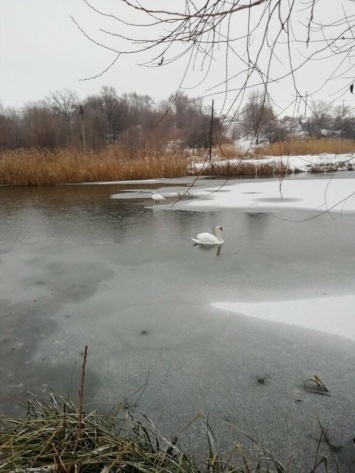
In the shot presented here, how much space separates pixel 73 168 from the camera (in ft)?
47.9

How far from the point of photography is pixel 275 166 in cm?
1809

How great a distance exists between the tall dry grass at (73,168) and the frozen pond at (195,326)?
8.88 meters

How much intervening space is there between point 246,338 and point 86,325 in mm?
1482

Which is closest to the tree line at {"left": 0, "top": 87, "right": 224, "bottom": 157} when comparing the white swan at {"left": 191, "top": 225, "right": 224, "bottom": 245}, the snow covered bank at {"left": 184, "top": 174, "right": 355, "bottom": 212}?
the snow covered bank at {"left": 184, "top": 174, "right": 355, "bottom": 212}

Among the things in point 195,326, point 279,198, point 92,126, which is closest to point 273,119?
point 195,326

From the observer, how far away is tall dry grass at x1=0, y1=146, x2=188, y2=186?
14.1 meters

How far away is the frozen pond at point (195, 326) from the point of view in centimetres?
196

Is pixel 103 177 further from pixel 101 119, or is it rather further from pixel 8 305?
pixel 101 119

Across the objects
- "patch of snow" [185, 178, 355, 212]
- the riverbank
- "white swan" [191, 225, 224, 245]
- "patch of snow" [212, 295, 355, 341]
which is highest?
the riverbank

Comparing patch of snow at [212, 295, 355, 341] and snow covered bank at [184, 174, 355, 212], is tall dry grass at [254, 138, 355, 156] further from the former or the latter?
patch of snow at [212, 295, 355, 341]

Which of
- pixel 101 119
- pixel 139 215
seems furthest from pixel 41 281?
pixel 101 119

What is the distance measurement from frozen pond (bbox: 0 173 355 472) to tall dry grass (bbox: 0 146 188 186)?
8.88m

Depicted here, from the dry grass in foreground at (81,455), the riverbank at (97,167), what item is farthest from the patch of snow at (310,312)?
the riverbank at (97,167)

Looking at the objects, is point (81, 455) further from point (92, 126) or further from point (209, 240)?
point (92, 126)
